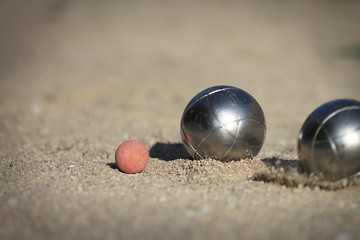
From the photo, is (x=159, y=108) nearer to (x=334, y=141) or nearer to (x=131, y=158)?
(x=131, y=158)

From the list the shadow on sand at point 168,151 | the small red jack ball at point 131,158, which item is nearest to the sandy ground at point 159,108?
the shadow on sand at point 168,151

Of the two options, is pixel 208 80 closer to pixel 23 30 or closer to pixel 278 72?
pixel 278 72

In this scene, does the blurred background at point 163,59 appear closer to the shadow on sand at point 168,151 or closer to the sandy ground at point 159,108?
the sandy ground at point 159,108

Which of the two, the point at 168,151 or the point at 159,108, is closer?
the point at 168,151

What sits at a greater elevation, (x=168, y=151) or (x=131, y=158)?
(x=131, y=158)

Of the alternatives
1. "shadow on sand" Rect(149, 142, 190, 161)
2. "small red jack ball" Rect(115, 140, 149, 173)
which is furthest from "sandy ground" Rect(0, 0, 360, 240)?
"small red jack ball" Rect(115, 140, 149, 173)

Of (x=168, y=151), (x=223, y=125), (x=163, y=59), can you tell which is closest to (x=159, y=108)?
(x=168, y=151)
